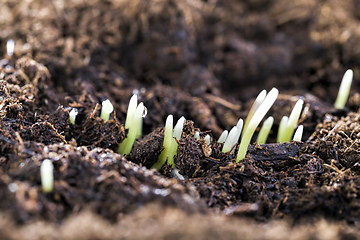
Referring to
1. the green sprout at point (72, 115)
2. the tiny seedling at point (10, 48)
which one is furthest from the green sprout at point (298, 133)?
the tiny seedling at point (10, 48)

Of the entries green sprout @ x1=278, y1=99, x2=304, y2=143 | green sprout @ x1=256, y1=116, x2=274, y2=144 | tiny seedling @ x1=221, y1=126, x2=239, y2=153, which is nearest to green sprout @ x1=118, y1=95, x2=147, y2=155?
tiny seedling @ x1=221, y1=126, x2=239, y2=153

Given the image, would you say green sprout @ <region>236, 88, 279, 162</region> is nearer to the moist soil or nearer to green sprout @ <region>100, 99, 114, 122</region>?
the moist soil

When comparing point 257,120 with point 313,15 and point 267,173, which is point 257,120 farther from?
point 313,15

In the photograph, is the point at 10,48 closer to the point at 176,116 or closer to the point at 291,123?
the point at 176,116

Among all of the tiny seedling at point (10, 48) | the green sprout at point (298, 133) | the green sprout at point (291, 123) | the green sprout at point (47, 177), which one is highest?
the tiny seedling at point (10, 48)

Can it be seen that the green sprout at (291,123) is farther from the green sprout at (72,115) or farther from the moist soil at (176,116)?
the green sprout at (72,115)

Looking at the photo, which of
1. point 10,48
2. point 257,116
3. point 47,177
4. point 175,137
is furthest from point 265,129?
point 10,48
